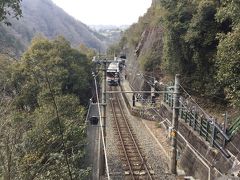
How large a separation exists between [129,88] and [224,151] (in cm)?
3299

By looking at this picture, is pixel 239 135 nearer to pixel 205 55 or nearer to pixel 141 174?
pixel 141 174

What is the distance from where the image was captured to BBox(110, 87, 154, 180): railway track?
1669 cm

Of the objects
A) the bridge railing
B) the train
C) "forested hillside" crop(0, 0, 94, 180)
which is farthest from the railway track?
the train

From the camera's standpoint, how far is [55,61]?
91.0 ft

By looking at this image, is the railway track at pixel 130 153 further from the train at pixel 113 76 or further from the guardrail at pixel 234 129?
the train at pixel 113 76

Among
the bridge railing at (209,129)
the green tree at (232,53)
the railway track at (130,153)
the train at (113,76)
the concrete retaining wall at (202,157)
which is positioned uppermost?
the green tree at (232,53)

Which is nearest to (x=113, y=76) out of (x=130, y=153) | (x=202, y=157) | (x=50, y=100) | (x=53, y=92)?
(x=53, y=92)

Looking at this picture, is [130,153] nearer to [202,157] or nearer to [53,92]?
[202,157]

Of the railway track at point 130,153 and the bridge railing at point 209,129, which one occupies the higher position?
the bridge railing at point 209,129

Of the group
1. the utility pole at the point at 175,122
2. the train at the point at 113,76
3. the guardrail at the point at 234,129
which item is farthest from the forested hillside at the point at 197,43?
the train at the point at 113,76

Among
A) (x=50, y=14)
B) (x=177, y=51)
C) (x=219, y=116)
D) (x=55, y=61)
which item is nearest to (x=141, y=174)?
(x=219, y=116)

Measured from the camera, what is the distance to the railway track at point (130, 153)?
1669 centimetres

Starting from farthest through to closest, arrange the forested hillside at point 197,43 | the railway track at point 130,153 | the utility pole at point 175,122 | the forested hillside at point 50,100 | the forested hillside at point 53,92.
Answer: the forested hillside at point 197,43
the railway track at point 130,153
the utility pole at point 175,122
the forested hillside at point 53,92
the forested hillside at point 50,100

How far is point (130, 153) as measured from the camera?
19875 millimetres
